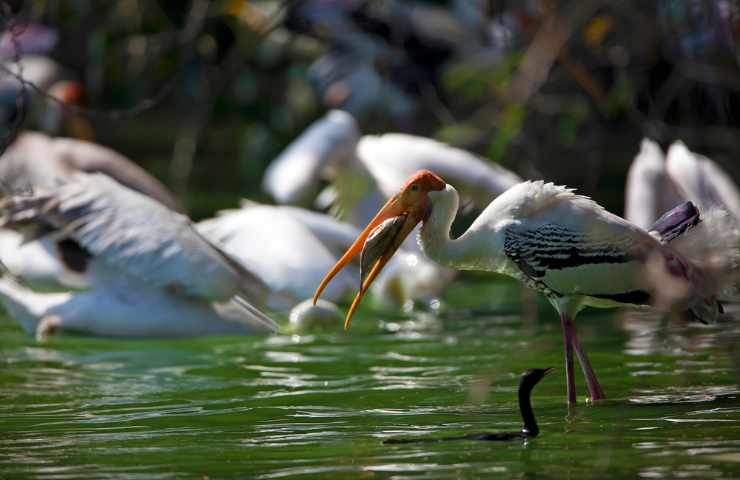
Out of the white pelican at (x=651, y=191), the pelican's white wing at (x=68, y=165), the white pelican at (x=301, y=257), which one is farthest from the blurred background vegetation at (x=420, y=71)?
the white pelican at (x=301, y=257)

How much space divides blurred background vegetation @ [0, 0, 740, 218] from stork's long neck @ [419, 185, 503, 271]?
49cm

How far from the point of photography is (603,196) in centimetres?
1543

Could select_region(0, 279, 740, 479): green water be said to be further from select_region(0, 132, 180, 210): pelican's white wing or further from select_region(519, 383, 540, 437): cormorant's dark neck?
select_region(0, 132, 180, 210): pelican's white wing

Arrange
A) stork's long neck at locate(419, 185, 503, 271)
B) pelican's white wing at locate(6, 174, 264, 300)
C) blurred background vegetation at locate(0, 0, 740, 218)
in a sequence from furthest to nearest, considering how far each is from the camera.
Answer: blurred background vegetation at locate(0, 0, 740, 218) < pelican's white wing at locate(6, 174, 264, 300) < stork's long neck at locate(419, 185, 503, 271)

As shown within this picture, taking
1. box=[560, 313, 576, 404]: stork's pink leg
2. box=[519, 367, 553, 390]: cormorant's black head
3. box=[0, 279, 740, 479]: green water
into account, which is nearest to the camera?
box=[0, 279, 740, 479]: green water

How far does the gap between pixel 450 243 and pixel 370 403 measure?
77cm

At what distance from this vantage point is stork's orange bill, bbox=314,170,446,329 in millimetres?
6648

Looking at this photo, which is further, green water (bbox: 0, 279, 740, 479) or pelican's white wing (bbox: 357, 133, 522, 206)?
pelican's white wing (bbox: 357, 133, 522, 206)

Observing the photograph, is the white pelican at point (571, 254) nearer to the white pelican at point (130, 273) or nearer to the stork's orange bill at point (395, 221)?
the stork's orange bill at point (395, 221)

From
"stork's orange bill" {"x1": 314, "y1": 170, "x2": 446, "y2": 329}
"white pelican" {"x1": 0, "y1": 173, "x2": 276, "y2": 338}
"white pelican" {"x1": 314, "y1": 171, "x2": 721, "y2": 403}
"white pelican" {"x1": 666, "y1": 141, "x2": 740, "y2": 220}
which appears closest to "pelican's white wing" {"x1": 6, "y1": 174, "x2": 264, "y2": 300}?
"white pelican" {"x1": 0, "y1": 173, "x2": 276, "y2": 338}

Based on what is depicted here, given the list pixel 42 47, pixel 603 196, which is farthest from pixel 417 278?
pixel 603 196

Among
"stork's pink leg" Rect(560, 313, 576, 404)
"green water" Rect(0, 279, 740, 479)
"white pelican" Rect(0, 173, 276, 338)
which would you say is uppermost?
"white pelican" Rect(0, 173, 276, 338)

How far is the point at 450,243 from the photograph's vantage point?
6547 millimetres

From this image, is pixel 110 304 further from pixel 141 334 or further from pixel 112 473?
pixel 112 473
